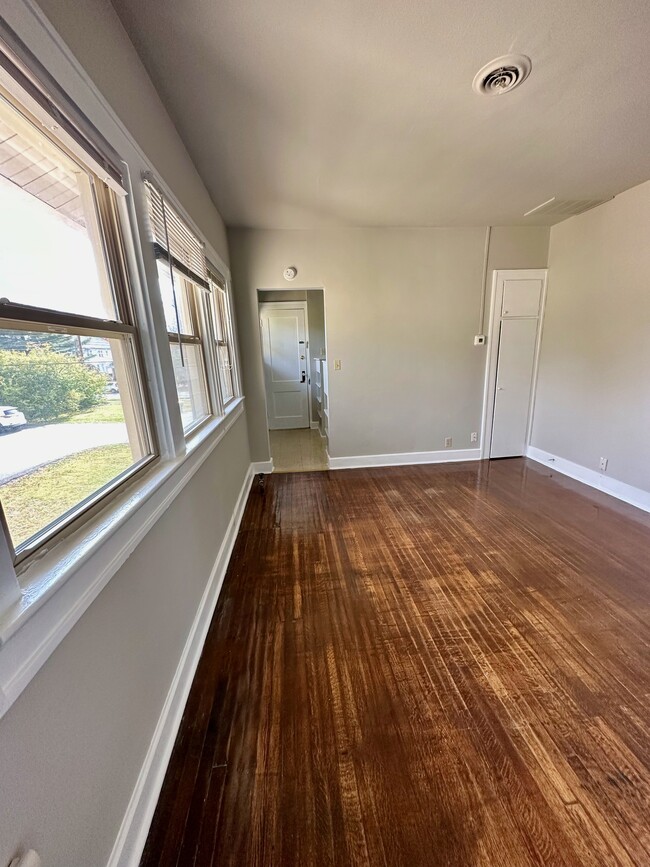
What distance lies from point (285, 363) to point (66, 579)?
535cm

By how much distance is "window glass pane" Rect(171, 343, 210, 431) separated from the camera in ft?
6.00

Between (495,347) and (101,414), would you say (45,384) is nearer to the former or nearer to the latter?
(101,414)

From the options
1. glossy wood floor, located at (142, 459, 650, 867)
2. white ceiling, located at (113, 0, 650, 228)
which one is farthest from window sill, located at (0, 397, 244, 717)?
white ceiling, located at (113, 0, 650, 228)

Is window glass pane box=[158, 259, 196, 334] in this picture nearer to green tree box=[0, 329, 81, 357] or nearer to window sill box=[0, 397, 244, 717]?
green tree box=[0, 329, 81, 357]

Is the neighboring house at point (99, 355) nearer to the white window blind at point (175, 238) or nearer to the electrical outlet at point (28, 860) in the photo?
the white window blind at point (175, 238)

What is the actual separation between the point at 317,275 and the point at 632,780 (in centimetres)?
394

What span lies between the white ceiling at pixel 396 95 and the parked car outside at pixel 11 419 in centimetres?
150

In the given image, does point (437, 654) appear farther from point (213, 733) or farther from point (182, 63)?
point (182, 63)

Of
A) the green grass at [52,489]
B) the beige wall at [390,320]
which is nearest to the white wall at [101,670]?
the green grass at [52,489]

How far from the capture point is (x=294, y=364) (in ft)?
19.4

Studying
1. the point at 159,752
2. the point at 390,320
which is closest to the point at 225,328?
the point at 390,320

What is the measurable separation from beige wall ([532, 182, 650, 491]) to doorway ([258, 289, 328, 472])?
3037 mm

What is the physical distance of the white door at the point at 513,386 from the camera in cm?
396

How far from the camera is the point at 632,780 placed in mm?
1110
